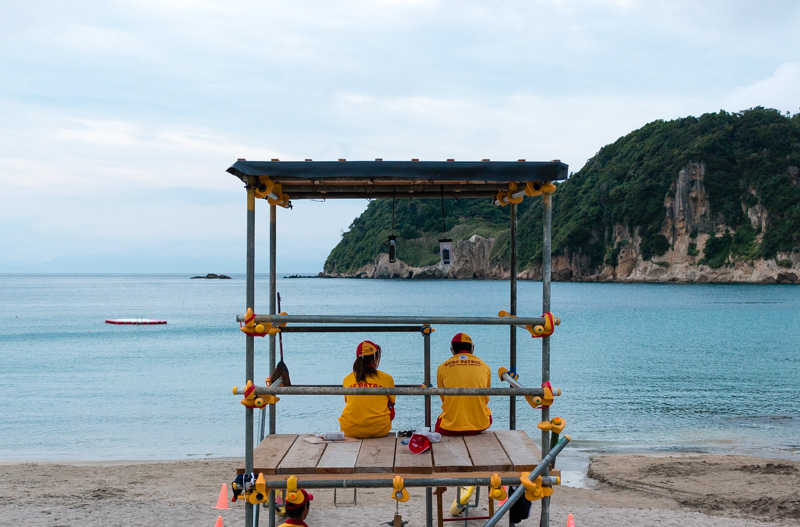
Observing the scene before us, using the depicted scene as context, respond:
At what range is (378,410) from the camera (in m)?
5.98

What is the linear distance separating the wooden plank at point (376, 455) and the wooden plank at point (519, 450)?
0.95 meters

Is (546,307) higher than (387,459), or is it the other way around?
(546,307)

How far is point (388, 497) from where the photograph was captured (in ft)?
34.5

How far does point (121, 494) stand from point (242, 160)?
789 cm

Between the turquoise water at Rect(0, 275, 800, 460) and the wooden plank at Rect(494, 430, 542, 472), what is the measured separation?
10.7 m

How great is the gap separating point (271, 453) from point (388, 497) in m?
5.60

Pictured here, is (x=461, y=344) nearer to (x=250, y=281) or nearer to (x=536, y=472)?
Answer: (x=536, y=472)

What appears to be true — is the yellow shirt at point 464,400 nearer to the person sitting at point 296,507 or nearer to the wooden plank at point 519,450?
the wooden plank at point 519,450

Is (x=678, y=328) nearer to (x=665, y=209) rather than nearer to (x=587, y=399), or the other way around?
(x=587, y=399)

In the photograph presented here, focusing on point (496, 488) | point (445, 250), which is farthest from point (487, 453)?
point (445, 250)

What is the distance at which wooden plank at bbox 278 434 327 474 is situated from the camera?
4.99 m

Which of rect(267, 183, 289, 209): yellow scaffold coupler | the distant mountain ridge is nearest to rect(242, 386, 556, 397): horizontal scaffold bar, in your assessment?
rect(267, 183, 289, 209): yellow scaffold coupler

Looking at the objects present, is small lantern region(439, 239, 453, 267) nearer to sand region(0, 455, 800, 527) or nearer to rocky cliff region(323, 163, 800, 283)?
sand region(0, 455, 800, 527)

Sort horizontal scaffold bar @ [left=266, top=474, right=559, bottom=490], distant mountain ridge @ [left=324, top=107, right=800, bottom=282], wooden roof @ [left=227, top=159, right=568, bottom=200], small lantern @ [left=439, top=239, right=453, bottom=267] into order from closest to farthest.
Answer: horizontal scaffold bar @ [left=266, top=474, right=559, bottom=490], wooden roof @ [left=227, top=159, right=568, bottom=200], small lantern @ [left=439, top=239, right=453, bottom=267], distant mountain ridge @ [left=324, top=107, right=800, bottom=282]
